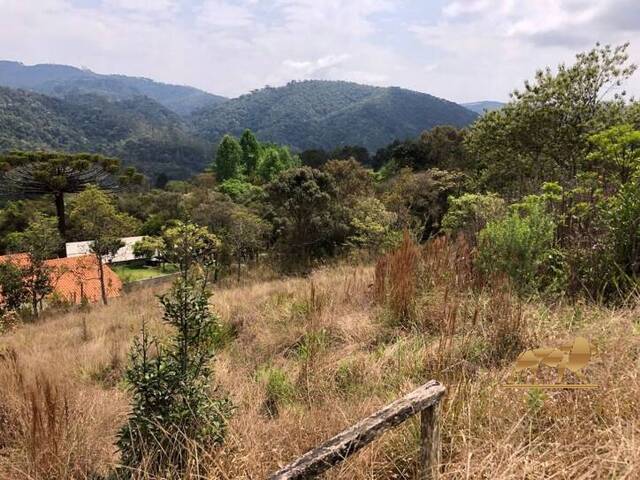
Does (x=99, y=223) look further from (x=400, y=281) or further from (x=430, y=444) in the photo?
(x=430, y=444)

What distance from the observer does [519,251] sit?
3.81 m

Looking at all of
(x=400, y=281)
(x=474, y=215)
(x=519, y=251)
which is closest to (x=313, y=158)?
(x=474, y=215)

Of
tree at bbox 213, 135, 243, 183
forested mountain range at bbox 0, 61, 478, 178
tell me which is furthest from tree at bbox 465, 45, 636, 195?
forested mountain range at bbox 0, 61, 478, 178

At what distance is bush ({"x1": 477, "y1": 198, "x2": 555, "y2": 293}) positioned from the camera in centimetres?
374

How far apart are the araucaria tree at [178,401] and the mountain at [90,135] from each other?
9191 centimetres

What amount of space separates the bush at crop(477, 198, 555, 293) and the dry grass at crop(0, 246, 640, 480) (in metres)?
0.29

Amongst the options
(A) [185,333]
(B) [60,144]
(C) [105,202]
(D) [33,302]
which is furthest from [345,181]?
(B) [60,144]

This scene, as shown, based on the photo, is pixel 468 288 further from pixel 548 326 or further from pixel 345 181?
pixel 345 181

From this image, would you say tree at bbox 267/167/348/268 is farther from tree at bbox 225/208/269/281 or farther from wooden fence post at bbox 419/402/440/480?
wooden fence post at bbox 419/402/440/480

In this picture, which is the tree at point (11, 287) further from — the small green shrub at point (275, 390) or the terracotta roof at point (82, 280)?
the small green shrub at point (275, 390)

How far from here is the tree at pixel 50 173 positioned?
24.6 metres

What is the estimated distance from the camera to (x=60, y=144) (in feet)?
328

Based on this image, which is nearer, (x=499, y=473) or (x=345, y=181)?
(x=499, y=473)

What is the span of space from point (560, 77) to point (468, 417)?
39.8ft
